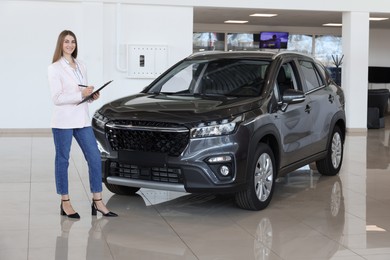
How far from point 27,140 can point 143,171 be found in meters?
6.33

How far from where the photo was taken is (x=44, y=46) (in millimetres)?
13109

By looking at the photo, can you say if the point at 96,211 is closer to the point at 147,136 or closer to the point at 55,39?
the point at 147,136

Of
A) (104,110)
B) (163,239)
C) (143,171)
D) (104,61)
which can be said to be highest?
(104,61)

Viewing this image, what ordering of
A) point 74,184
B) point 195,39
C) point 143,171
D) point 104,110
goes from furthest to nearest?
point 195,39
point 74,184
point 104,110
point 143,171

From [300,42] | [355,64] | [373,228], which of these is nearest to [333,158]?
[373,228]

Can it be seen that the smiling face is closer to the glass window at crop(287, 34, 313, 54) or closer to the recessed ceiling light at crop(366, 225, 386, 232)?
the recessed ceiling light at crop(366, 225, 386, 232)

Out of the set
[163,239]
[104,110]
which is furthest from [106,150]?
[163,239]

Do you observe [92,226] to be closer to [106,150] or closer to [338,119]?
[106,150]

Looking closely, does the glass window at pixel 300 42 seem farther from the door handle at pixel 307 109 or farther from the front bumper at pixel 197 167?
the front bumper at pixel 197 167

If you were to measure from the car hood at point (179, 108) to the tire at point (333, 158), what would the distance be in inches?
86.0

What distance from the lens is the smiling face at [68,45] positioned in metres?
5.92

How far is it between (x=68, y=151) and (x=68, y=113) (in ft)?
1.24

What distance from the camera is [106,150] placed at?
252 inches

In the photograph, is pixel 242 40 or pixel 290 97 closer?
pixel 290 97
